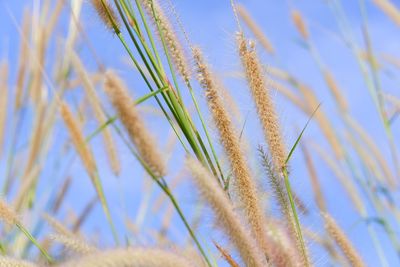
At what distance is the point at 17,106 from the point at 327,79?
0.95 metres

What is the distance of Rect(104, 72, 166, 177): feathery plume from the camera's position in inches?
39.1

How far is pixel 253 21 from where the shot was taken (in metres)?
1.80

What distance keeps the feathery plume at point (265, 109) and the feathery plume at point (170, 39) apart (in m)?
0.12

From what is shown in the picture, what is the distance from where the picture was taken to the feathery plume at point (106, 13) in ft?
3.32

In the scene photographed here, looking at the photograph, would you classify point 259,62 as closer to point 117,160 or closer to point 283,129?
point 283,129

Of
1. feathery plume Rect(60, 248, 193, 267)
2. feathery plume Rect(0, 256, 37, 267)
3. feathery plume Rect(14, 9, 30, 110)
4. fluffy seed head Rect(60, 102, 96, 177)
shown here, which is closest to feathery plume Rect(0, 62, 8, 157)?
feathery plume Rect(14, 9, 30, 110)

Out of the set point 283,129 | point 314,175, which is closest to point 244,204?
point 283,129

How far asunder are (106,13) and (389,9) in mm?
1244

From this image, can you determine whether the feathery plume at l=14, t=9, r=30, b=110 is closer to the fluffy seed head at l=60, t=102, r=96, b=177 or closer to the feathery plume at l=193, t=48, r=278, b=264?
the fluffy seed head at l=60, t=102, r=96, b=177

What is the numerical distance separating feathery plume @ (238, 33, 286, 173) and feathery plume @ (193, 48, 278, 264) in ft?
0.13

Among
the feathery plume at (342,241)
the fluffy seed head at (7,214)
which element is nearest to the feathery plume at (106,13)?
the fluffy seed head at (7,214)

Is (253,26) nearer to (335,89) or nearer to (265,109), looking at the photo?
(335,89)

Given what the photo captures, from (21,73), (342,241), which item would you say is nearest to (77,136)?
(342,241)

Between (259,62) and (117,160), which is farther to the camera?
(117,160)
